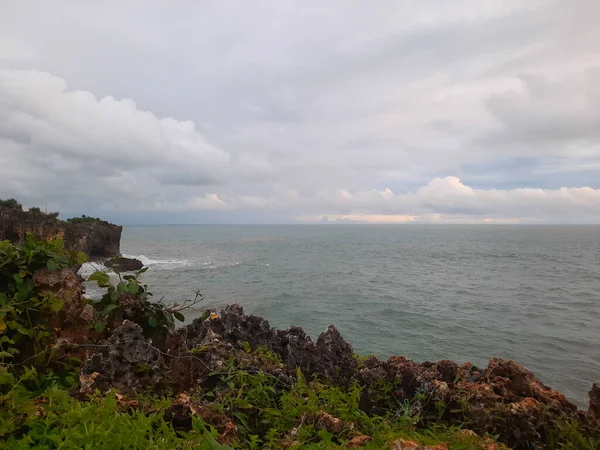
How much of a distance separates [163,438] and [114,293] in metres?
3.26

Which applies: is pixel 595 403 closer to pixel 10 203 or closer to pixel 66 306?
pixel 66 306

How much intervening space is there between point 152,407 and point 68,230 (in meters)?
55.6

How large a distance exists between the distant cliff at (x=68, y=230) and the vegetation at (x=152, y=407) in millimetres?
30127

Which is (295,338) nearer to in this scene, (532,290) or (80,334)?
(80,334)

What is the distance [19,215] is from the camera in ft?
145

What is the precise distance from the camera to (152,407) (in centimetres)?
366

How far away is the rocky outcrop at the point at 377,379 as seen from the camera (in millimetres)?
4332

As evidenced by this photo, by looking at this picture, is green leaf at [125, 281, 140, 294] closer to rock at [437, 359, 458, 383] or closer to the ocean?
rock at [437, 359, 458, 383]

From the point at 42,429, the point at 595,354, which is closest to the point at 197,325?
the point at 42,429

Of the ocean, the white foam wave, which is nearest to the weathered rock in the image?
the ocean

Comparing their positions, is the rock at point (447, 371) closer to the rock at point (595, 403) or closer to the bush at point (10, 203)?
the rock at point (595, 403)

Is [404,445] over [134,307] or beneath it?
beneath

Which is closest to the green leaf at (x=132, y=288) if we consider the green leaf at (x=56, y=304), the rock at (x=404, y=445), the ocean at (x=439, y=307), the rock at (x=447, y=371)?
the green leaf at (x=56, y=304)

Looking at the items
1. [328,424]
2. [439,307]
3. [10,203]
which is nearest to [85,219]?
[10,203]
